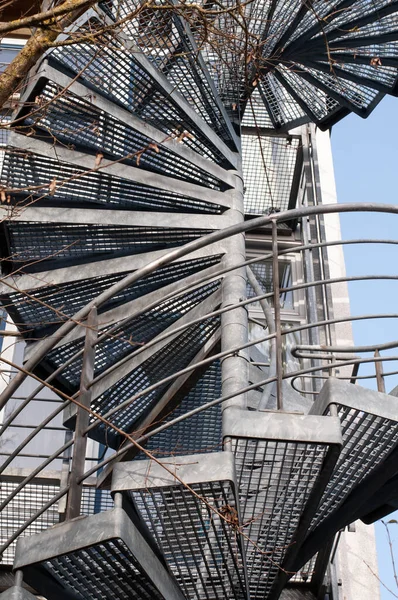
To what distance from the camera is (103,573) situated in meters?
4.53

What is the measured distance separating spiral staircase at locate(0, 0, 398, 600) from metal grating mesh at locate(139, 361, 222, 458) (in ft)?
0.06

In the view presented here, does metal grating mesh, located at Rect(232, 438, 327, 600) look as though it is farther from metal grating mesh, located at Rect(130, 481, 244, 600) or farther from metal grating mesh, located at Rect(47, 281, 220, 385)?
metal grating mesh, located at Rect(47, 281, 220, 385)

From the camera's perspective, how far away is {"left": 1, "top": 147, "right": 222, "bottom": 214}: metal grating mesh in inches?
251

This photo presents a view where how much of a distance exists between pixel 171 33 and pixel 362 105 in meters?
2.28

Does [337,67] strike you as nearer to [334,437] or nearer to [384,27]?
[384,27]

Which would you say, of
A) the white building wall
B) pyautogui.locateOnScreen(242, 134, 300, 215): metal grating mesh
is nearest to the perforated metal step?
the white building wall

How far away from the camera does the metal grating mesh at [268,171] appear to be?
972 cm

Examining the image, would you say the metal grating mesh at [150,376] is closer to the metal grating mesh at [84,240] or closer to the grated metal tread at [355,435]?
the metal grating mesh at [84,240]

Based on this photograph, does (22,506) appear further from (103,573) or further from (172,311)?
(103,573)

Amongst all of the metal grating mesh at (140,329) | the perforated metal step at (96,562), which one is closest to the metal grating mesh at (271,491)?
the perforated metal step at (96,562)

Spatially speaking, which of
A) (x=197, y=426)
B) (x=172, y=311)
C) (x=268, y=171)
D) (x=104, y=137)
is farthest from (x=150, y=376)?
(x=268, y=171)

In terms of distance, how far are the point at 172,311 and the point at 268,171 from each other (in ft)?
12.1

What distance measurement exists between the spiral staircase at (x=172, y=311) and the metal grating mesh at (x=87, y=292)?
0.6 inches

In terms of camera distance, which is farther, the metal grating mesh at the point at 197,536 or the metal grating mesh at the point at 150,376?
the metal grating mesh at the point at 150,376
